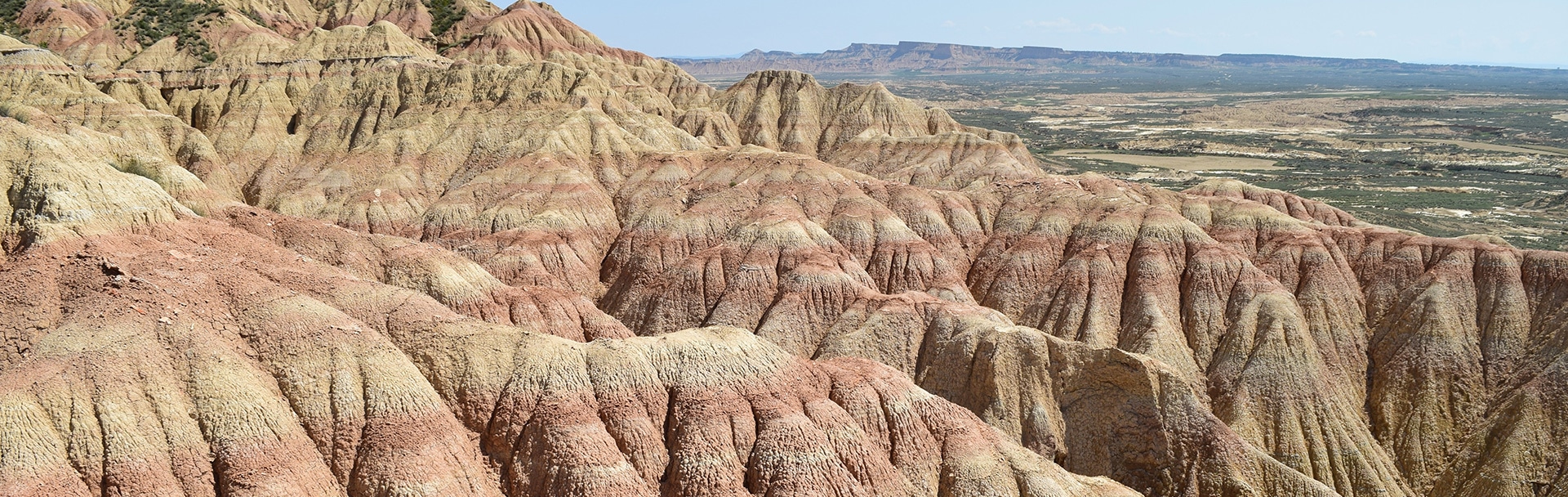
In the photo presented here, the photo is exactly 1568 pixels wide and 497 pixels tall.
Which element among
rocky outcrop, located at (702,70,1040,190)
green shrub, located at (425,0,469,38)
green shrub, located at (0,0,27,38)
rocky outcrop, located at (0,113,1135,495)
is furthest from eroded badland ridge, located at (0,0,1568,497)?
green shrub, located at (425,0,469,38)

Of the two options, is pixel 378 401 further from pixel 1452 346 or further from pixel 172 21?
pixel 172 21

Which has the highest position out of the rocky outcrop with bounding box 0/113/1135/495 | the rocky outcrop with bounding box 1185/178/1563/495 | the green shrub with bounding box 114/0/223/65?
the green shrub with bounding box 114/0/223/65

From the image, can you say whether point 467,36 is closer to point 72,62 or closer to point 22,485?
point 72,62

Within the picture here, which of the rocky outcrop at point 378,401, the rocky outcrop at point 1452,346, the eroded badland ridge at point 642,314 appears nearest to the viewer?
the rocky outcrop at point 378,401

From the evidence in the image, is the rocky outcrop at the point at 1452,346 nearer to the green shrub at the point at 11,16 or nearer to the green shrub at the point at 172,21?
the green shrub at the point at 172,21

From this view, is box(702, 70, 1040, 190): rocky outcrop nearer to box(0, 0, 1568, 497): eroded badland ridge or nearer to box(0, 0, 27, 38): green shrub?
box(0, 0, 1568, 497): eroded badland ridge

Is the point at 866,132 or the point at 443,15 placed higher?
the point at 443,15

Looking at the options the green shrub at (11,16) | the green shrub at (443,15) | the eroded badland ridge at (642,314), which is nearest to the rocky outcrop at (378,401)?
the eroded badland ridge at (642,314)

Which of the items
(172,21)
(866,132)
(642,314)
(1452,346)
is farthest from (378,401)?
(172,21)

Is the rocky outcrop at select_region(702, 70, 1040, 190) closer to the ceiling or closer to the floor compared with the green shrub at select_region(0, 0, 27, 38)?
closer to the floor
